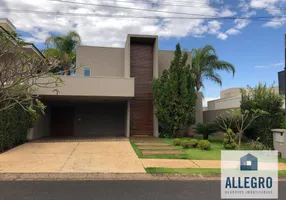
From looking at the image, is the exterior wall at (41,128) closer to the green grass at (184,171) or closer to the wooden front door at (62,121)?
the wooden front door at (62,121)

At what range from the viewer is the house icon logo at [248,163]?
821 centimetres

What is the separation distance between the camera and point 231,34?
1488 cm

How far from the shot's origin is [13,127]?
11188 millimetres

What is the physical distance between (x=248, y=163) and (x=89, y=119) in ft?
42.0

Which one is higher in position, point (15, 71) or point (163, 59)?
point (163, 59)

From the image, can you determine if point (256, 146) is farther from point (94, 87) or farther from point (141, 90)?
point (94, 87)

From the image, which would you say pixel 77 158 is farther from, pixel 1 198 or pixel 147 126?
pixel 147 126

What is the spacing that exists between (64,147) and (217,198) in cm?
833

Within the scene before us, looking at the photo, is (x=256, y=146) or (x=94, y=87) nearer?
(x=256, y=146)

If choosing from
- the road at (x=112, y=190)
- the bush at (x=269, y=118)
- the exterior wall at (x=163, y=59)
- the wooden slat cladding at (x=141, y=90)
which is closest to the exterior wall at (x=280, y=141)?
the bush at (x=269, y=118)

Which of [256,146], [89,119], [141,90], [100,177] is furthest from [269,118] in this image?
[89,119]

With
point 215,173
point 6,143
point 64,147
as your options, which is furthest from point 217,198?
point 6,143

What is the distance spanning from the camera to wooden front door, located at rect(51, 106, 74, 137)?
18812 millimetres

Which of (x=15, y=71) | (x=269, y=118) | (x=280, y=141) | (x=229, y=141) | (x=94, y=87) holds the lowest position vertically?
(x=229, y=141)
